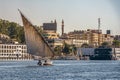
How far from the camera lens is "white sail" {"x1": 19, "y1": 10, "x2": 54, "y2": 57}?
126 metres

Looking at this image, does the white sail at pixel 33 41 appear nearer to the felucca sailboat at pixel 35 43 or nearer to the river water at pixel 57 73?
the felucca sailboat at pixel 35 43

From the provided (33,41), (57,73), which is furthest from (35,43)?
(57,73)

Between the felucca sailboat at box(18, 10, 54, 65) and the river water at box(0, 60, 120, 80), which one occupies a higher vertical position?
the felucca sailboat at box(18, 10, 54, 65)

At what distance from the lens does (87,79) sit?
3287 inches

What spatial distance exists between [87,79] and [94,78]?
1.93 metres

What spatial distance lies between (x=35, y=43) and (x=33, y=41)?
526 millimetres

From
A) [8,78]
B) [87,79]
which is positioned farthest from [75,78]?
[8,78]

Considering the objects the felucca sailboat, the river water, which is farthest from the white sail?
the river water

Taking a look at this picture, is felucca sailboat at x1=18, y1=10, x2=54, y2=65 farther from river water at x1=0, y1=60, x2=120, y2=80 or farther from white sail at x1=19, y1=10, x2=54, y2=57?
river water at x1=0, y1=60, x2=120, y2=80

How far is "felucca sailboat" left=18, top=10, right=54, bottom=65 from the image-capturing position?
12604cm

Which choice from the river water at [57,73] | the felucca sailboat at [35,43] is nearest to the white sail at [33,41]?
the felucca sailboat at [35,43]

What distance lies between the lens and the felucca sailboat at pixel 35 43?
126m

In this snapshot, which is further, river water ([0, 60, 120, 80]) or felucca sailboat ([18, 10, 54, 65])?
felucca sailboat ([18, 10, 54, 65])

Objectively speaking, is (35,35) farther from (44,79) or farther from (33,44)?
(44,79)
